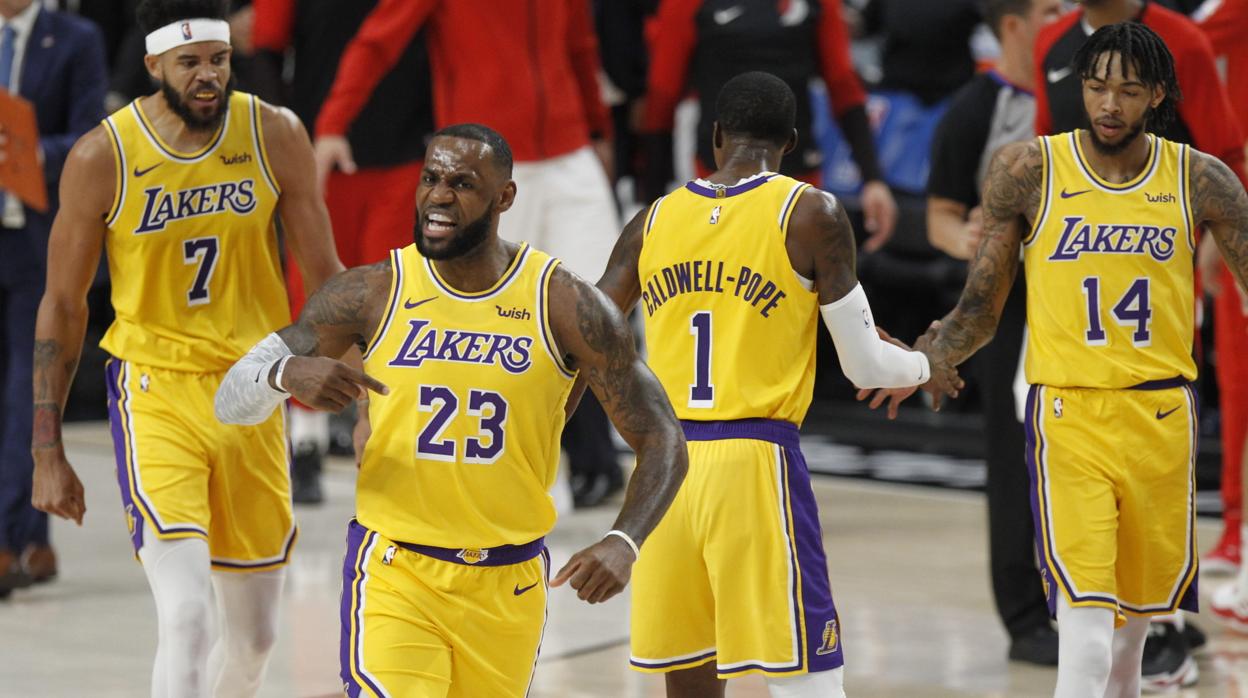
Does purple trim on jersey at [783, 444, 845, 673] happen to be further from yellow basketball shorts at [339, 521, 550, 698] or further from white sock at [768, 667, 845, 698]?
yellow basketball shorts at [339, 521, 550, 698]

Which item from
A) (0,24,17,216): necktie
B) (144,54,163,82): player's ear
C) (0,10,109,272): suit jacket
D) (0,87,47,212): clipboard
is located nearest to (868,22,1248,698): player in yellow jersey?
(144,54,163,82): player's ear

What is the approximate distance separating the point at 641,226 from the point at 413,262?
0.89 metres

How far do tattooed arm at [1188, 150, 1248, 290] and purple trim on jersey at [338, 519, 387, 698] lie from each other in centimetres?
246

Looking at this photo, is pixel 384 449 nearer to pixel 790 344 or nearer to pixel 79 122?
pixel 790 344

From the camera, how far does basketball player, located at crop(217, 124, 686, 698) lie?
443cm

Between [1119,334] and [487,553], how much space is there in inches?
78.0

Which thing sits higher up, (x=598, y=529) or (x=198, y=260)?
(x=198, y=260)

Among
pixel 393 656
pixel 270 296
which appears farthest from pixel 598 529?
pixel 393 656

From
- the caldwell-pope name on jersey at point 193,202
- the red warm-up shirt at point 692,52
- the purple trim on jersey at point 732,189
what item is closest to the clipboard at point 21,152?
the caldwell-pope name on jersey at point 193,202

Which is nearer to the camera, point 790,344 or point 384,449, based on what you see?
point 384,449

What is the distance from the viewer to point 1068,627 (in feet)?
17.9

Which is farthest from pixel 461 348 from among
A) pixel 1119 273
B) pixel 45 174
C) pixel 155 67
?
pixel 45 174

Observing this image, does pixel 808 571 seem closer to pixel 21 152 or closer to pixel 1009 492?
pixel 1009 492

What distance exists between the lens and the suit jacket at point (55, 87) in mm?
8062
